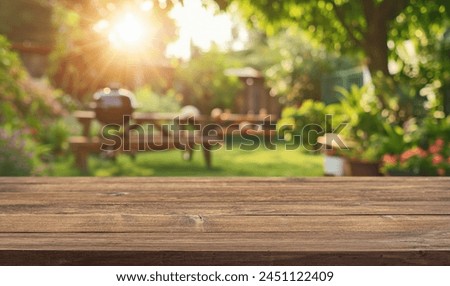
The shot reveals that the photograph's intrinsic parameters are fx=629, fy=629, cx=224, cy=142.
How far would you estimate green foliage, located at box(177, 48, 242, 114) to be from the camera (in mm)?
19953

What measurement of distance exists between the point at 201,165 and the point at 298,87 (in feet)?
25.3

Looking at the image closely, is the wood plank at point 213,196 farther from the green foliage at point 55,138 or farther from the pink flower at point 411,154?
the green foliage at point 55,138

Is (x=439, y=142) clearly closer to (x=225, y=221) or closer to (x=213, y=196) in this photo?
(x=213, y=196)

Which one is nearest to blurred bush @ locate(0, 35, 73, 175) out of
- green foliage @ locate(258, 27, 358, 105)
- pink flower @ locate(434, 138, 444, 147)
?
pink flower @ locate(434, 138, 444, 147)

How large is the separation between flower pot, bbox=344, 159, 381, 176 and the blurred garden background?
2cm

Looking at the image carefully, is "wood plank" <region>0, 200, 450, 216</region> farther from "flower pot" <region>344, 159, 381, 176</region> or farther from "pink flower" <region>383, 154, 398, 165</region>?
"flower pot" <region>344, 159, 381, 176</region>

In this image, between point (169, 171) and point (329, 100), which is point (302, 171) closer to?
point (169, 171)

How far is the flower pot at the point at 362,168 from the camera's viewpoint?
7012 millimetres

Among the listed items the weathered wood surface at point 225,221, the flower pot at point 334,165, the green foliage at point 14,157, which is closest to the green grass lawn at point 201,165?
the flower pot at point 334,165

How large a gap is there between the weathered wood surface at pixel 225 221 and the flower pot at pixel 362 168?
4706 millimetres

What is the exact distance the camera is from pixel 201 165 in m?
10.4

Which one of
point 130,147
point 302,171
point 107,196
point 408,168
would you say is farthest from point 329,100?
point 107,196
